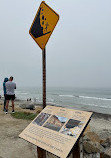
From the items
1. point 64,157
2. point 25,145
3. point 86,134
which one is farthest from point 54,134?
point 25,145

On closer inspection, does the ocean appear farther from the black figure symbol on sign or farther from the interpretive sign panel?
the black figure symbol on sign

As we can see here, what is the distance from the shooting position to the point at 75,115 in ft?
7.73

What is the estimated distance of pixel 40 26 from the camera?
9.38 feet

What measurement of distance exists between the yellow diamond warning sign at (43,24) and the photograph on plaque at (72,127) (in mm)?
1599

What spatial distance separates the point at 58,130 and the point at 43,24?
80.4 inches

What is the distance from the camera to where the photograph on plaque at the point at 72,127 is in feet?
6.81

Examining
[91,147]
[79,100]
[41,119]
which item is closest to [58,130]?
[41,119]

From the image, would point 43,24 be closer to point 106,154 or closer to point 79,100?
point 106,154

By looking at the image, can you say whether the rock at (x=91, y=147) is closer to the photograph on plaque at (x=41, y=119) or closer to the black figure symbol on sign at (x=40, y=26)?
the photograph on plaque at (x=41, y=119)

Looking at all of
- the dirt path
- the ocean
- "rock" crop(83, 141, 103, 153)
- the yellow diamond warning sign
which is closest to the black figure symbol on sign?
the yellow diamond warning sign

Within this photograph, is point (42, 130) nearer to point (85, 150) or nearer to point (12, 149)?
point (85, 150)

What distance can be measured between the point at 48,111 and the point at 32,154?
4.98 feet

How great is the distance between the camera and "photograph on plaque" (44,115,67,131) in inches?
90.2

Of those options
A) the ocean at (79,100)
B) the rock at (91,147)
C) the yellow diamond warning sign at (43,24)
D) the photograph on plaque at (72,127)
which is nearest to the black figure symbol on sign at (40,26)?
the yellow diamond warning sign at (43,24)
